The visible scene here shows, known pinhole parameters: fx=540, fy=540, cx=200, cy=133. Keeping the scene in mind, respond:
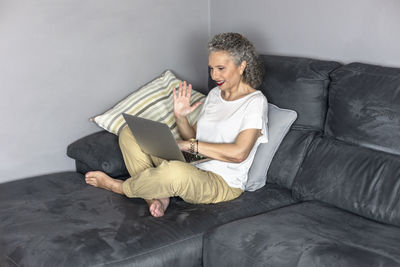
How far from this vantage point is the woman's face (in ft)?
8.65

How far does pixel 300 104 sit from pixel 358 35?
0.47 m

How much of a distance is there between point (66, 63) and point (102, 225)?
1.17 metres

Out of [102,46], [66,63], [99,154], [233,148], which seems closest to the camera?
[233,148]

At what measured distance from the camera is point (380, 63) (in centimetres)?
270

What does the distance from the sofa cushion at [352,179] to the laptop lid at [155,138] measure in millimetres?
621

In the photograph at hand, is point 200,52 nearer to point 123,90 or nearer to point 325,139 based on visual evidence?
point 123,90

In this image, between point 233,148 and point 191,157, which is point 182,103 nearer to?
point 191,157

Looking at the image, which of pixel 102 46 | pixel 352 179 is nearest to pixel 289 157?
pixel 352 179

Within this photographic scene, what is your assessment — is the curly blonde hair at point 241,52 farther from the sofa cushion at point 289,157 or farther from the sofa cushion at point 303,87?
the sofa cushion at point 289,157

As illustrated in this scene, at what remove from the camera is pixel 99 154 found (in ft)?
9.70

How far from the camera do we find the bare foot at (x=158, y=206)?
2408 mm

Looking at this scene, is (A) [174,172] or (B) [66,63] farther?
(B) [66,63]


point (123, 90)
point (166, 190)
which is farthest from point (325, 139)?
point (123, 90)

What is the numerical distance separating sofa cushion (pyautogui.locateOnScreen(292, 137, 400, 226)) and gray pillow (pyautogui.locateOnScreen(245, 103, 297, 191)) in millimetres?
166
